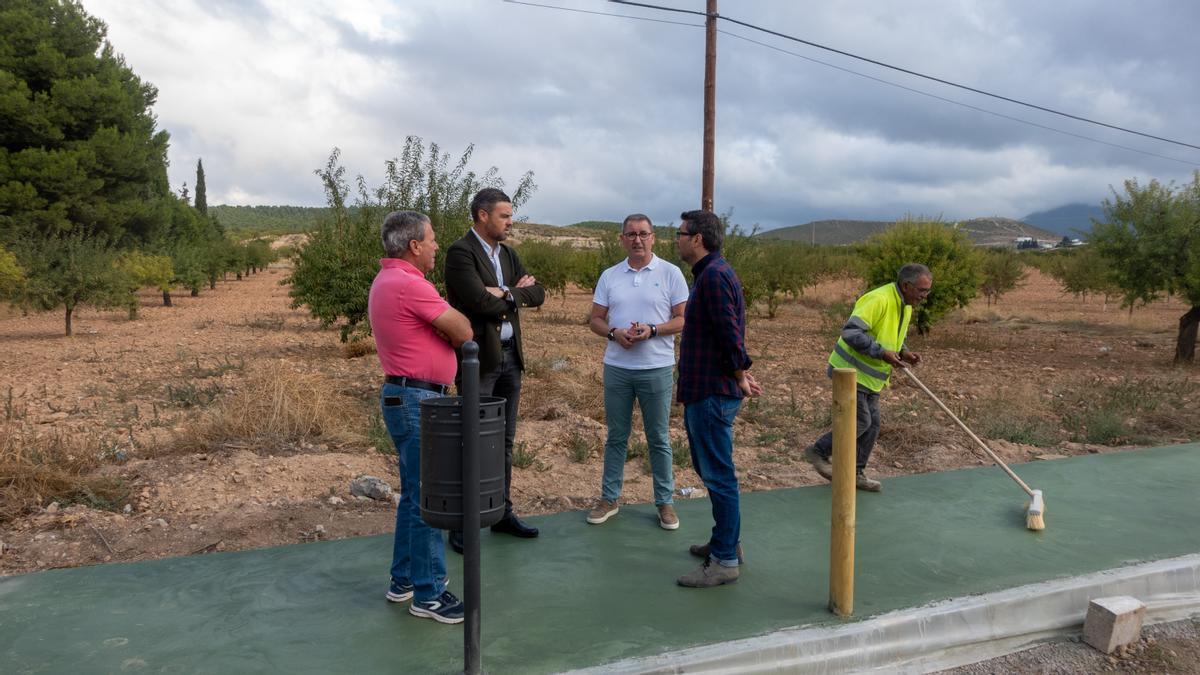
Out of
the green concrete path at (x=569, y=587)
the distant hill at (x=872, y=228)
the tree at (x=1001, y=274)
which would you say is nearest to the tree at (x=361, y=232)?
the green concrete path at (x=569, y=587)

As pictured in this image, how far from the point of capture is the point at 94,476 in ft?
18.0

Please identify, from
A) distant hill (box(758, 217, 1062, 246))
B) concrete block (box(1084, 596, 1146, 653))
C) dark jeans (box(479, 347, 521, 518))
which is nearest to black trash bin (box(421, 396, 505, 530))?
dark jeans (box(479, 347, 521, 518))

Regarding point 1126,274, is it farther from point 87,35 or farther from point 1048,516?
point 87,35

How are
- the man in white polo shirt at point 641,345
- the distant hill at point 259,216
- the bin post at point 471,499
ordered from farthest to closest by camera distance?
the distant hill at point 259,216
the man in white polo shirt at point 641,345
the bin post at point 471,499

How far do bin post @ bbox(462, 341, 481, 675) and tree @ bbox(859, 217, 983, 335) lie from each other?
1687cm

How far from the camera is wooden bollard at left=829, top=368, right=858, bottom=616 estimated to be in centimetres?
346

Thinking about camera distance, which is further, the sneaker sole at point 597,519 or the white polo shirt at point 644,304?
the sneaker sole at point 597,519

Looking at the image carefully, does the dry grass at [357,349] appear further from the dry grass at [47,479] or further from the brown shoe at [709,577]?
the brown shoe at [709,577]

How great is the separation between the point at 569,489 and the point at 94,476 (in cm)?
335

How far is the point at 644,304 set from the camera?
4.54m

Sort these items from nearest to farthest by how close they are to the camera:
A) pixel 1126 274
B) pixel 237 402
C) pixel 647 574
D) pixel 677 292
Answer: pixel 647 574, pixel 677 292, pixel 237 402, pixel 1126 274

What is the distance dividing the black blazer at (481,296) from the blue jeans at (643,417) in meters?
0.62

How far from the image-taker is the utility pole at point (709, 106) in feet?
38.0

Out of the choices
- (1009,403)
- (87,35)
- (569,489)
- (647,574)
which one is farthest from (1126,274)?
(87,35)
